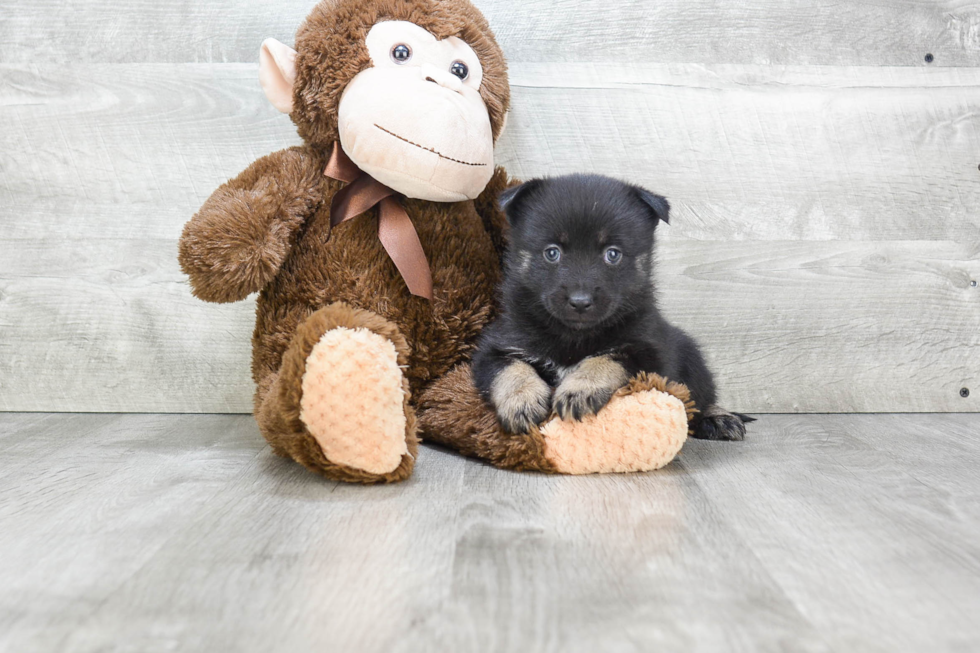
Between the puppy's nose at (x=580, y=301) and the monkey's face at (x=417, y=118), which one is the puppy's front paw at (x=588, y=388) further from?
the monkey's face at (x=417, y=118)

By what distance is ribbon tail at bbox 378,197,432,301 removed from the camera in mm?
1997

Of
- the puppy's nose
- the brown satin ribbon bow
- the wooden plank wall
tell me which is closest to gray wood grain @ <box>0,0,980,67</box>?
the wooden plank wall

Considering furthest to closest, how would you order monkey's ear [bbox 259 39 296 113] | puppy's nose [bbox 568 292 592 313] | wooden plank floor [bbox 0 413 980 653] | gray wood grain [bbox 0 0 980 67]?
1. gray wood grain [bbox 0 0 980 67]
2. monkey's ear [bbox 259 39 296 113]
3. puppy's nose [bbox 568 292 592 313]
4. wooden plank floor [bbox 0 413 980 653]

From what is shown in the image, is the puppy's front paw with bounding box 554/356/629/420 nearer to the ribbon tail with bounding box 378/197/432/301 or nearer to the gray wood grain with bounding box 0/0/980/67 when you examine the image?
the ribbon tail with bounding box 378/197/432/301

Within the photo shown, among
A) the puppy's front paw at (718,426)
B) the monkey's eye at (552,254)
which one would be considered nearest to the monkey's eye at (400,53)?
the monkey's eye at (552,254)

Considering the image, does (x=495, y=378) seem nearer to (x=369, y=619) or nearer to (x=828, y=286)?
(x=369, y=619)

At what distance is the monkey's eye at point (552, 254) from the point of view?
185 centimetres

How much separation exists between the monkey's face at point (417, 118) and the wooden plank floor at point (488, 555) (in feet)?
2.26

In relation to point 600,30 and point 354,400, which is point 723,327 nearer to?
point 600,30

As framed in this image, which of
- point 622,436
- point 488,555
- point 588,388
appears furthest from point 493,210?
point 488,555

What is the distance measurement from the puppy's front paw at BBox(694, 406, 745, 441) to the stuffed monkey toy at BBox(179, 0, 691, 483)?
46cm

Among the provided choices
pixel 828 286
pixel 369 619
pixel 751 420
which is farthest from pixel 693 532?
pixel 828 286

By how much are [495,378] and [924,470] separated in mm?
1012

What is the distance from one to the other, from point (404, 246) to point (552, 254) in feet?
1.27
